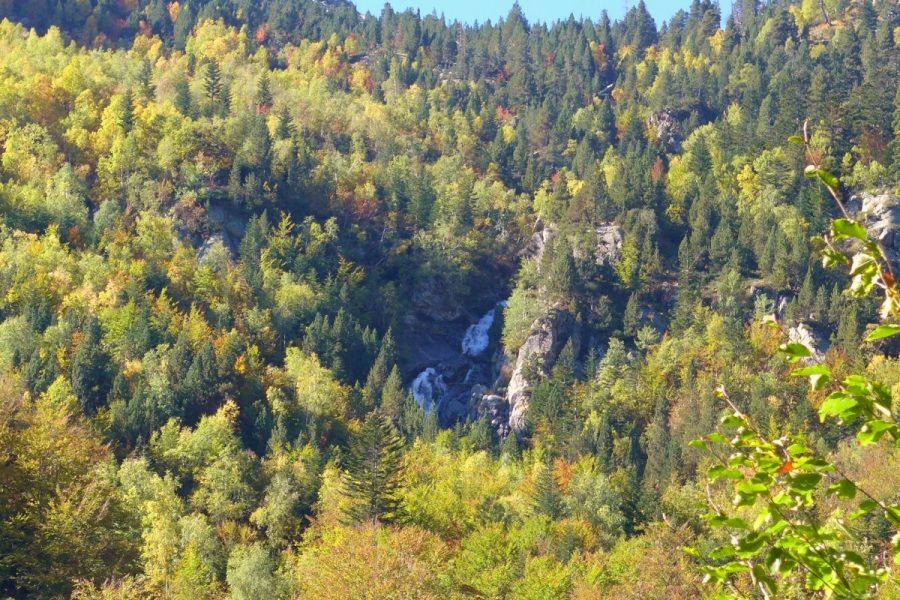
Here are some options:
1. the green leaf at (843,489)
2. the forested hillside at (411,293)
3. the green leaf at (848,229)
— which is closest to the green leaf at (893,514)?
the green leaf at (843,489)

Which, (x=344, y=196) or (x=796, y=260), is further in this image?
(x=344, y=196)

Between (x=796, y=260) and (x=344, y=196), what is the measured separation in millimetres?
53276

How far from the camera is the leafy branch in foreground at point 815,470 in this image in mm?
4988

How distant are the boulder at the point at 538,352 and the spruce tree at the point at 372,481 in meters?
39.0

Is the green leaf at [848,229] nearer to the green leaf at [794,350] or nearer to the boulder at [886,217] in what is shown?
the green leaf at [794,350]

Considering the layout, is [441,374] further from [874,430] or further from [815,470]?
[874,430]

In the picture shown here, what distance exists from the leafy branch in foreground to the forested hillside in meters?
23.7

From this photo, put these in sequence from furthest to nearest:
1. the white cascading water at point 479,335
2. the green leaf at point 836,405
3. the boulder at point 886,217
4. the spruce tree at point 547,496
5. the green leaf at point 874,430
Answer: the white cascading water at point 479,335, the boulder at point 886,217, the spruce tree at point 547,496, the green leaf at point 874,430, the green leaf at point 836,405

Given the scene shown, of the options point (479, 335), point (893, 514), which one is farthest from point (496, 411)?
point (893, 514)

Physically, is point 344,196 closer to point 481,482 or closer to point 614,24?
point 481,482

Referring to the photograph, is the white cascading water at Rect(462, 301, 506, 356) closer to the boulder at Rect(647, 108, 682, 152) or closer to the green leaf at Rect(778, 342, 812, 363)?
the boulder at Rect(647, 108, 682, 152)

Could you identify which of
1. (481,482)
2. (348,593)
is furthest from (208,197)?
(348,593)

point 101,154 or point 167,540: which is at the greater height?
point 101,154

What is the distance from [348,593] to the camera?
113 feet
